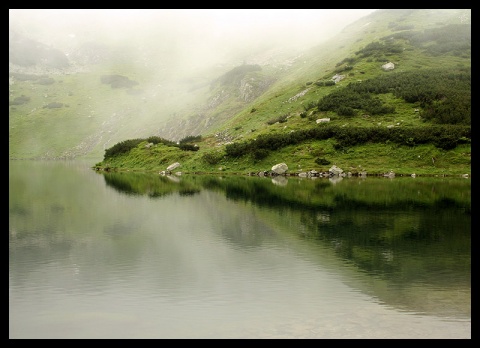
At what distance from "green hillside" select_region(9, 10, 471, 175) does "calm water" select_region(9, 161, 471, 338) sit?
3515 centimetres

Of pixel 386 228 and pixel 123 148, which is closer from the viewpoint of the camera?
pixel 386 228

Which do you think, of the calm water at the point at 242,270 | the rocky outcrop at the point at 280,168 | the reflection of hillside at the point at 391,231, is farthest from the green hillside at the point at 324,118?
the calm water at the point at 242,270

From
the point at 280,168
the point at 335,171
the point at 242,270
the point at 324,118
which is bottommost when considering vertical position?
the point at 242,270

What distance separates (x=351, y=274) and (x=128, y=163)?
8585 cm

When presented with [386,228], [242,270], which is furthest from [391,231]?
[242,270]

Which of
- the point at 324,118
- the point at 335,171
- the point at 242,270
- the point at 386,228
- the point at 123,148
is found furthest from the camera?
the point at 123,148

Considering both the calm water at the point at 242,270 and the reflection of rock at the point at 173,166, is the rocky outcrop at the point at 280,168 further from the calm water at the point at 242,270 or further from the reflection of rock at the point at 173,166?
the calm water at the point at 242,270

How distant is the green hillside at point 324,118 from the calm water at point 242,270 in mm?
35145

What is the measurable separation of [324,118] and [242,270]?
234ft

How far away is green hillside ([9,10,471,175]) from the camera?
75625 mm

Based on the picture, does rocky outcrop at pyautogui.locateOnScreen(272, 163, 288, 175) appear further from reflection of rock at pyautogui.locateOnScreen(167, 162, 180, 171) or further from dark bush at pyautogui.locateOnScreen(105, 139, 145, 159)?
dark bush at pyautogui.locateOnScreen(105, 139, 145, 159)

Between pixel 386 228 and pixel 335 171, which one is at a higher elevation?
pixel 335 171

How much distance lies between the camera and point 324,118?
87562mm

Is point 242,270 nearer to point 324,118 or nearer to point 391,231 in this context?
point 391,231
